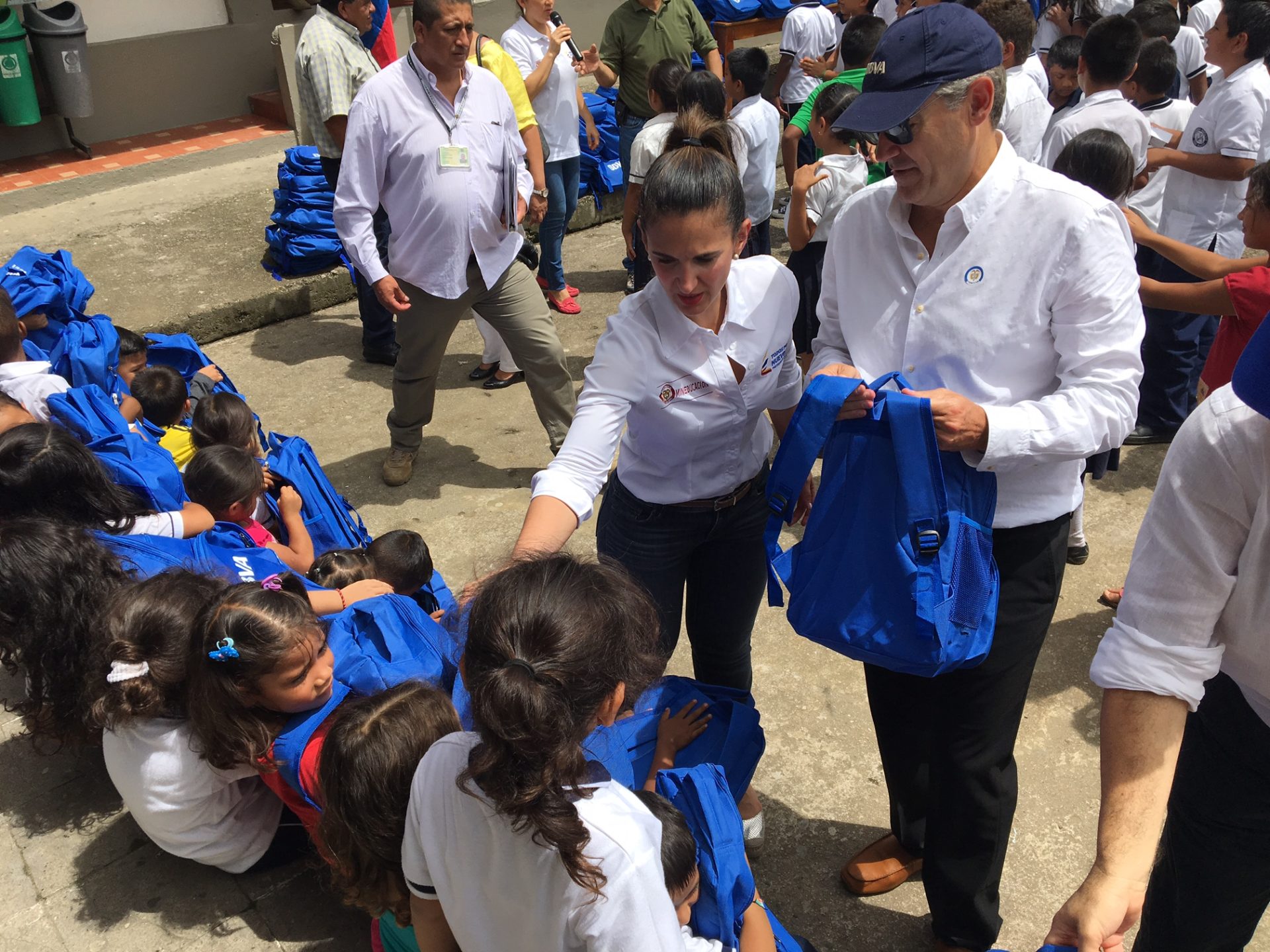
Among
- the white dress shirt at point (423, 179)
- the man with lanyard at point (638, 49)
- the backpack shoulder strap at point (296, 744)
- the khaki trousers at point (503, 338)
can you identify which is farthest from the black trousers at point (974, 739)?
the man with lanyard at point (638, 49)

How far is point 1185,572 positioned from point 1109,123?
134 inches

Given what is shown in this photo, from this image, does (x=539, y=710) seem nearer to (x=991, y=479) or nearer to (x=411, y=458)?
(x=991, y=479)

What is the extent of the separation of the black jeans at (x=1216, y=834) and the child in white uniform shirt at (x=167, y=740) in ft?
6.36

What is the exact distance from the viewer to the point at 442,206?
412 centimetres

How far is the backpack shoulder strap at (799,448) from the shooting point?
6.22 feet

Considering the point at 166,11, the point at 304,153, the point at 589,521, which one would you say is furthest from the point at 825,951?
the point at 166,11

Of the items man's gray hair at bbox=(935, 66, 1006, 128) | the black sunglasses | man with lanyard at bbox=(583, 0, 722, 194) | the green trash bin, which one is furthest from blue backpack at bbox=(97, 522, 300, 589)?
the green trash bin

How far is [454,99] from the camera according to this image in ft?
13.6

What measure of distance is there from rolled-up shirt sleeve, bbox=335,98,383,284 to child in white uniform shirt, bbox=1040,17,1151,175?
275cm

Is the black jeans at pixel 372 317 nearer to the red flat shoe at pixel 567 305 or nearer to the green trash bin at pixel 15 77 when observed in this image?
the red flat shoe at pixel 567 305

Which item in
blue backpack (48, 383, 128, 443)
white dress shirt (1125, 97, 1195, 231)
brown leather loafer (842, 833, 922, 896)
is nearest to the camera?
brown leather loafer (842, 833, 922, 896)

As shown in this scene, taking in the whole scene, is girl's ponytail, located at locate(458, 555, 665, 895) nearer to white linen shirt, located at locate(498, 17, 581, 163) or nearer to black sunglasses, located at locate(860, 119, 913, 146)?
black sunglasses, located at locate(860, 119, 913, 146)

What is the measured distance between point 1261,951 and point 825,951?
97 centimetres

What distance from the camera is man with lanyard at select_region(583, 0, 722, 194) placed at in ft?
21.0
